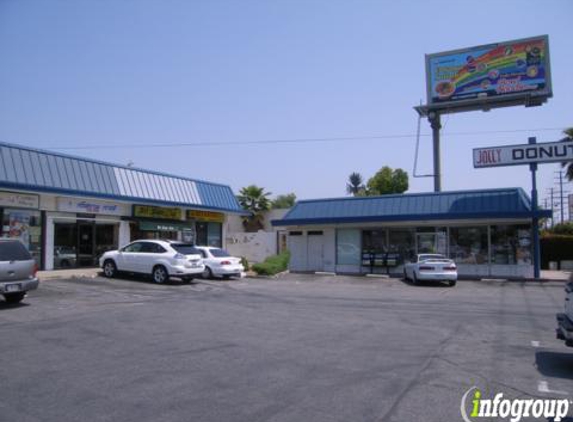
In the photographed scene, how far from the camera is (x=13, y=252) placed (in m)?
12.9

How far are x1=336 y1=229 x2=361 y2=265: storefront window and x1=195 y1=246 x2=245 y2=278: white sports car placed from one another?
28.4ft

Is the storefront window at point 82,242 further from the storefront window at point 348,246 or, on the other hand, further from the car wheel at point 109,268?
the storefront window at point 348,246

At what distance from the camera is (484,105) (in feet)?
111

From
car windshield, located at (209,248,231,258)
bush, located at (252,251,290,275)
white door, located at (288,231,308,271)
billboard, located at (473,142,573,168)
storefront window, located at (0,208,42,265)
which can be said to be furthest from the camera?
white door, located at (288,231,308,271)

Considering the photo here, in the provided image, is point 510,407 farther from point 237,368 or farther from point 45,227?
point 45,227

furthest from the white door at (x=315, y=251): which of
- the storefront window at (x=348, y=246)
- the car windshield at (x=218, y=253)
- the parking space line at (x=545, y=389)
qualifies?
the parking space line at (x=545, y=389)

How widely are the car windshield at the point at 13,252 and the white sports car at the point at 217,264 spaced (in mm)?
10078

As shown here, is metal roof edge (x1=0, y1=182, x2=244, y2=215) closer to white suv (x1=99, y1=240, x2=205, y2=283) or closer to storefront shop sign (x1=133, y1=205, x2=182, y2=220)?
storefront shop sign (x1=133, y1=205, x2=182, y2=220)

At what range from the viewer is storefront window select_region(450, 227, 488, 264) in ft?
88.3

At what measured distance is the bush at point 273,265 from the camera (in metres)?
26.8

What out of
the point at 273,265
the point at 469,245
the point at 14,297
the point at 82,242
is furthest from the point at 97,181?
the point at 469,245

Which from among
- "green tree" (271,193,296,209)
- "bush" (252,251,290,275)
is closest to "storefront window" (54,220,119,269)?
"bush" (252,251,290,275)

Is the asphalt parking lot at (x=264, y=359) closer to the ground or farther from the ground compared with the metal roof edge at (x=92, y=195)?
closer to the ground

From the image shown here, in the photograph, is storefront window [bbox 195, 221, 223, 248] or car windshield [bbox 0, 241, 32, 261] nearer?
car windshield [bbox 0, 241, 32, 261]
